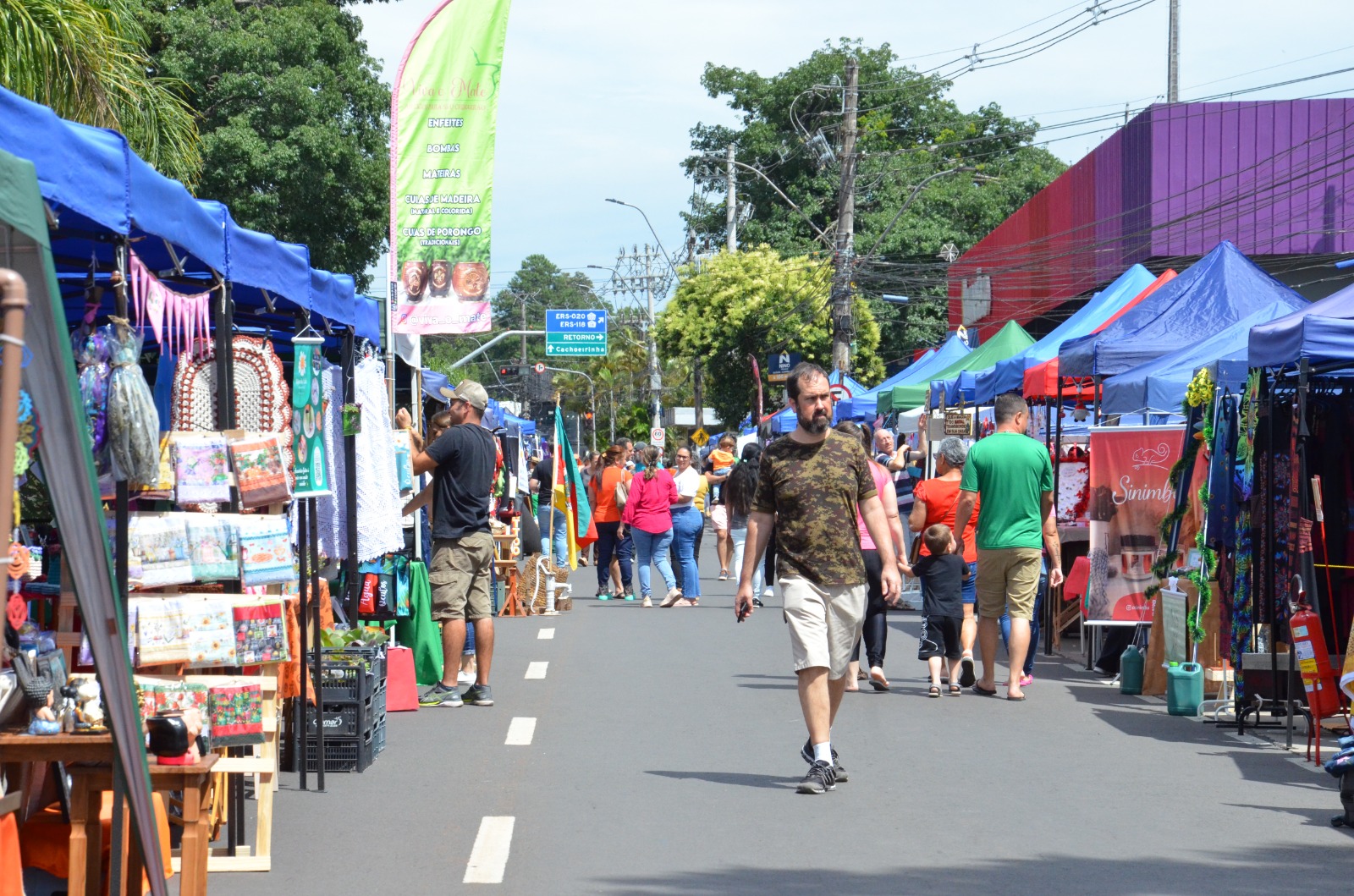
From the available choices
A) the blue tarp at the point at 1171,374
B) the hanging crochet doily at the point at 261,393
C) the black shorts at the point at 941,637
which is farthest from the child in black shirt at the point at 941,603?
the hanging crochet doily at the point at 261,393

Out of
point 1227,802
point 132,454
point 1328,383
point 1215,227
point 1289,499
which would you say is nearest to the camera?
point 132,454

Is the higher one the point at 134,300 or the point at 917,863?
the point at 134,300

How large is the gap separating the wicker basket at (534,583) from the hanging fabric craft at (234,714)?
1217cm

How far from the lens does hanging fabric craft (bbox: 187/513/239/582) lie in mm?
6453

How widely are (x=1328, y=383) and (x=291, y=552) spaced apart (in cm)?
685

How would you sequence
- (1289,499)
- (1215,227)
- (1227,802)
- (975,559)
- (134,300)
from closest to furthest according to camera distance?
(134,300) < (1227,802) < (1289,499) < (975,559) < (1215,227)

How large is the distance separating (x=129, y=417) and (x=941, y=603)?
724cm

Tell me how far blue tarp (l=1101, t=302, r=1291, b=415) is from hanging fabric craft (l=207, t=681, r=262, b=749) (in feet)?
27.5

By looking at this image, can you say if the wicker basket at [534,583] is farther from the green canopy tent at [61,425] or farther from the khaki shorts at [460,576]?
the green canopy tent at [61,425]

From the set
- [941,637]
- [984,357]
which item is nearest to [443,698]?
[941,637]

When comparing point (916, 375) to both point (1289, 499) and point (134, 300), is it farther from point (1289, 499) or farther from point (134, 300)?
point (134, 300)

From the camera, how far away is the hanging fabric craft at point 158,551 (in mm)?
6176

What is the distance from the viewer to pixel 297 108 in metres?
28.8

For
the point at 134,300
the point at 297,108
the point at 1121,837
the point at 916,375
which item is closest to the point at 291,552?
the point at 134,300
